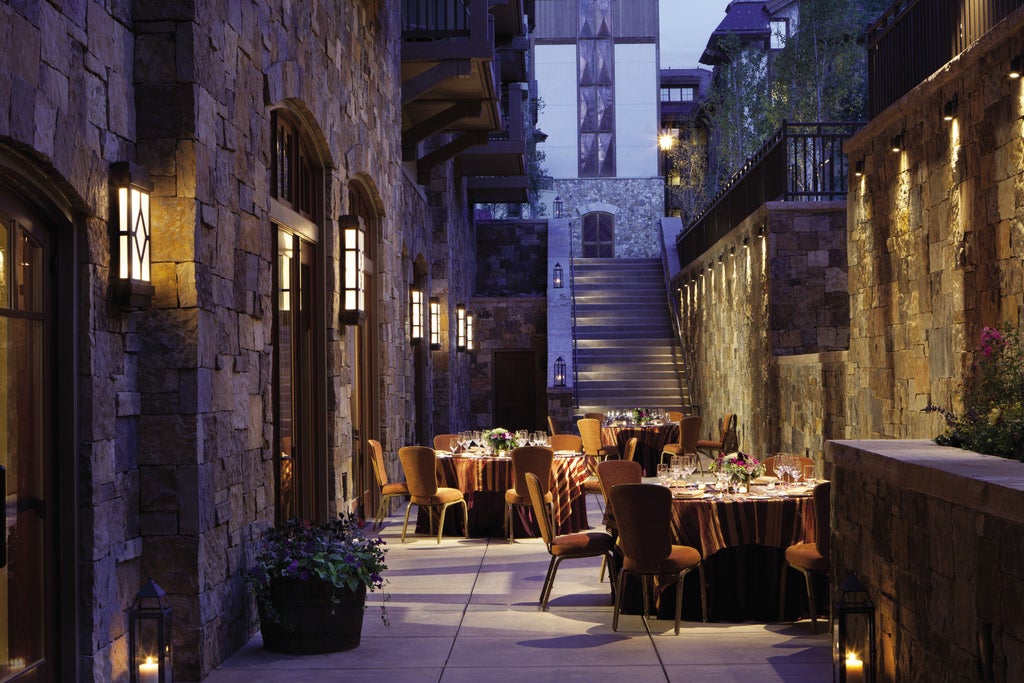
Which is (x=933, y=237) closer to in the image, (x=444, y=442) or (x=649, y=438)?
(x=444, y=442)

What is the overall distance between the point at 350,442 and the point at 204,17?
4.56 metres

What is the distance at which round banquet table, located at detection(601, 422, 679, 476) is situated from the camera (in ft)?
48.7

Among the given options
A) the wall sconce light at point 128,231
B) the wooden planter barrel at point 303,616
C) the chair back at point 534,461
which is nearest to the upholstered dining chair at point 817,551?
the wooden planter barrel at point 303,616

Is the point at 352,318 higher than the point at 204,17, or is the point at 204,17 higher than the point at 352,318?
the point at 204,17

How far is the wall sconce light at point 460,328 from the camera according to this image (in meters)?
19.6

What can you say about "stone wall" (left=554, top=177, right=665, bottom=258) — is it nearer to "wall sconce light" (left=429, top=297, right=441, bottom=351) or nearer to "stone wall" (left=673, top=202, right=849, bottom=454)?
"wall sconce light" (left=429, top=297, right=441, bottom=351)

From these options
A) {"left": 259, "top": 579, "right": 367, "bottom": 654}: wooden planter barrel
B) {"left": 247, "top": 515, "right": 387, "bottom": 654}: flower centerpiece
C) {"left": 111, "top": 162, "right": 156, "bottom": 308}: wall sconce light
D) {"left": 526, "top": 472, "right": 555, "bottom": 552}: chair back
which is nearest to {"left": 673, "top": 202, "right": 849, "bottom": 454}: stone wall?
{"left": 526, "top": 472, "right": 555, "bottom": 552}: chair back

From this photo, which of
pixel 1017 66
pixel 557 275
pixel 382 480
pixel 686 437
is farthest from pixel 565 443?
pixel 557 275

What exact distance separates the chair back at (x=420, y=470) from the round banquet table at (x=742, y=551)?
3.31 meters

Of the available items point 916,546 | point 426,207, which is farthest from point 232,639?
point 426,207

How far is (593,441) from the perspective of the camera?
14.6 m

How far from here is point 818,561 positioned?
257 inches

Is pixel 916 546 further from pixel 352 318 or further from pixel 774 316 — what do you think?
A: pixel 774 316

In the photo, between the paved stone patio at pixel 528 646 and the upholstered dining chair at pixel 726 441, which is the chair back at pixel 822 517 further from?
the upholstered dining chair at pixel 726 441
